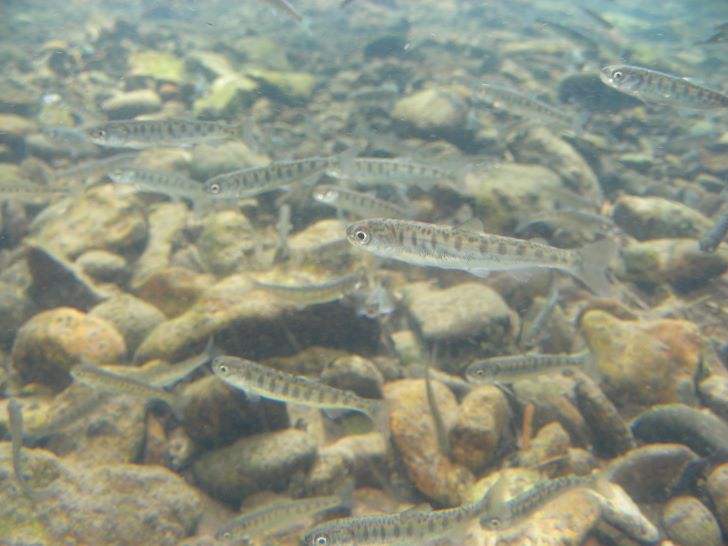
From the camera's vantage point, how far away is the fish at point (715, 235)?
294 inches

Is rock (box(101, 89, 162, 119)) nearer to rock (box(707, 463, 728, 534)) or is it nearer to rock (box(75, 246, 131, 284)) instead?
rock (box(75, 246, 131, 284))

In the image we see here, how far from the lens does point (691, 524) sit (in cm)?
434

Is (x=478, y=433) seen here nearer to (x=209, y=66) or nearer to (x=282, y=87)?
(x=282, y=87)

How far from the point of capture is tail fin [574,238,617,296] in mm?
4945

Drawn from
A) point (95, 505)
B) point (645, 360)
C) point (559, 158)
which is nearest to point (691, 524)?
point (645, 360)

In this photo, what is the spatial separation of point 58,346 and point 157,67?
1576 cm

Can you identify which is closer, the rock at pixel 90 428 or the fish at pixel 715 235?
the rock at pixel 90 428

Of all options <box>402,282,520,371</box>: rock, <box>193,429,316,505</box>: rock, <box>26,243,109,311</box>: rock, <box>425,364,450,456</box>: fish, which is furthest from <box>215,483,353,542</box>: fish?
<box>26,243,109,311</box>: rock

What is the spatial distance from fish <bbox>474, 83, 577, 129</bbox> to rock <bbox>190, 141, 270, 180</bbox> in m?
5.74

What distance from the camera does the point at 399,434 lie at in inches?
206

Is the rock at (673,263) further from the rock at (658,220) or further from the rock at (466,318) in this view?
the rock at (466,318)

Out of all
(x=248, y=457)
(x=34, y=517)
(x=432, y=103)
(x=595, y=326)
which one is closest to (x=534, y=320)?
(x=595, y=326)

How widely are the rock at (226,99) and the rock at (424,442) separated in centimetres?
1144

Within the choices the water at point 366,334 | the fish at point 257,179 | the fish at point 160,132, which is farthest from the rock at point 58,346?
the fish at point 160,132
